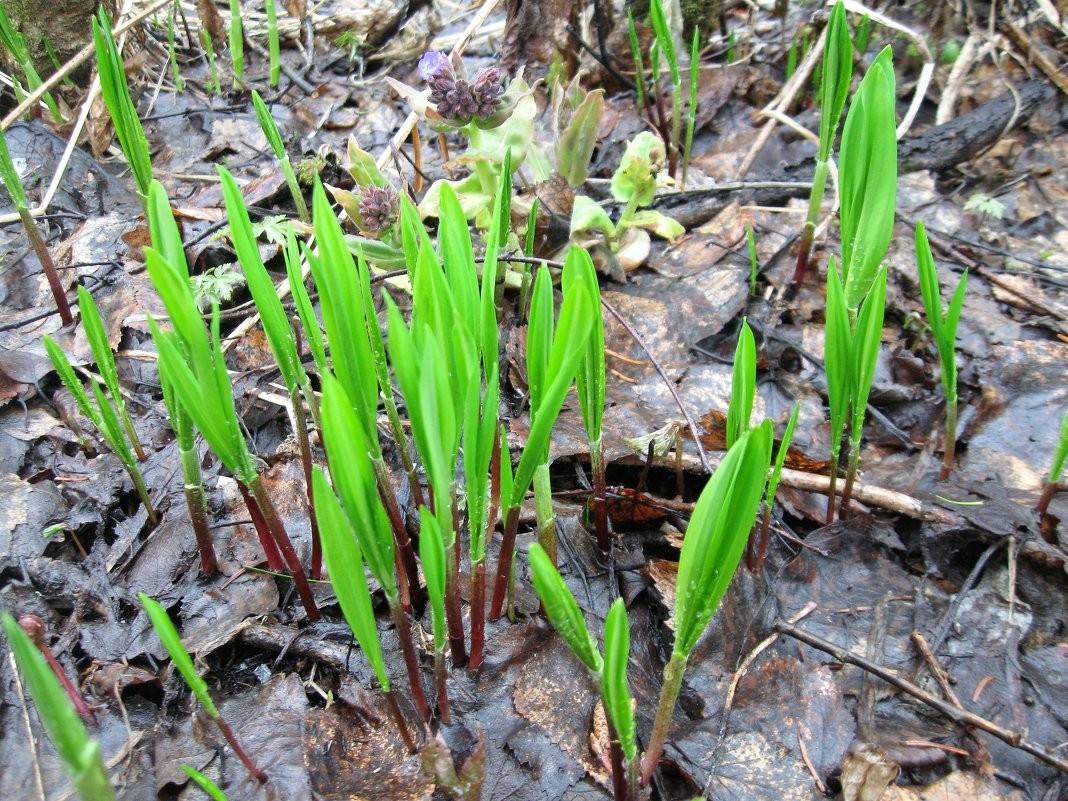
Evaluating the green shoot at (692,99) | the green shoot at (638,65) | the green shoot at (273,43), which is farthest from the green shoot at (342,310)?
the green shoot at (273,43)

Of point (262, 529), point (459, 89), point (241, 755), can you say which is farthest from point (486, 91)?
point (241, 755)

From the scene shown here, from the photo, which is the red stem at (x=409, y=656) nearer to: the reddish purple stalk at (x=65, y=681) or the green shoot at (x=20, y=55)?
the reddish purple stalk at (x=65, y=681)

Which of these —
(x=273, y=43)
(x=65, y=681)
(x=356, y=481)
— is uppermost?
(x=273, y=43)

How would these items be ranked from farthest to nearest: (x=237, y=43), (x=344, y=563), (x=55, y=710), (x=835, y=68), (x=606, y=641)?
(x=237, y=43) < (x=835, y=68) < (x=344, y=563) < (x=606, y=641) < (x=55, y=710)

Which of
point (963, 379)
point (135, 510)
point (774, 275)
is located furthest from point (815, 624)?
point (135, 510)

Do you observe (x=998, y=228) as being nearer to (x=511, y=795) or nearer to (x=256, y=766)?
(x=511, y=795)

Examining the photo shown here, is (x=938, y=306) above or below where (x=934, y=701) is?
above

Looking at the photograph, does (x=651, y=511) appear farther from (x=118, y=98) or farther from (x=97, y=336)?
(x=118, y=98)
